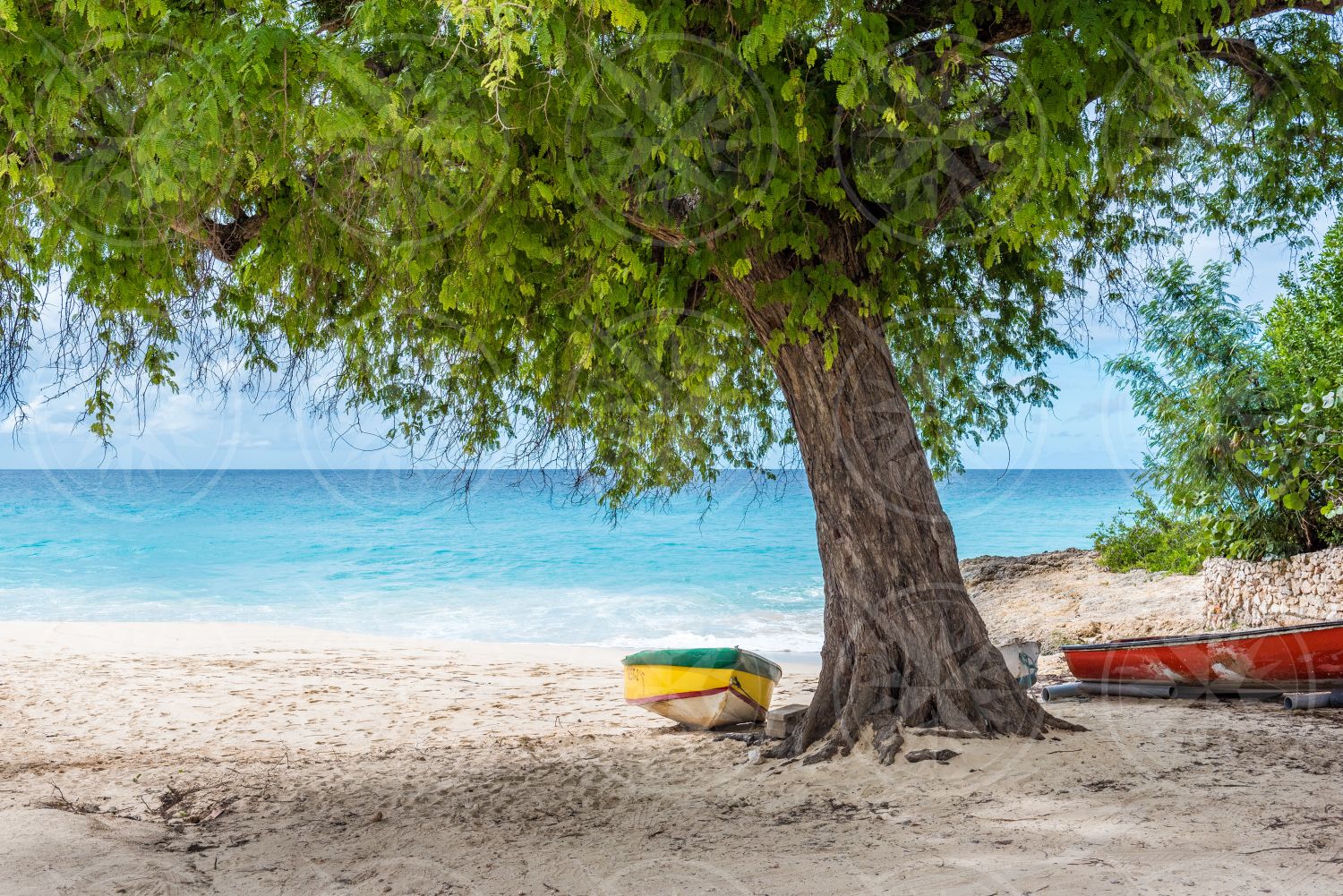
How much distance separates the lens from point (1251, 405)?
10008 millimetres

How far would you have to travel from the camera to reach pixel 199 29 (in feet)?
12.7

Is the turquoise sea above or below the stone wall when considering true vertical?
below

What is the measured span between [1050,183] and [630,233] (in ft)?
6.69

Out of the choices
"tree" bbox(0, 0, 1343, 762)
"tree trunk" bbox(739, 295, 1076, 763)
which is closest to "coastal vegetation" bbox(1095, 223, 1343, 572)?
"tree" bbox(0, 0, 1343, 762)

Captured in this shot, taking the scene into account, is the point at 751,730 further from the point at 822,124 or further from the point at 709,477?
the point at 822,124

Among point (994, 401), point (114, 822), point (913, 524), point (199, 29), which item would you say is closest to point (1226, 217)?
point (994, 401)

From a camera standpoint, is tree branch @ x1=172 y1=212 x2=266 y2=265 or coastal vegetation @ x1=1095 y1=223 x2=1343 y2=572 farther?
coastal vegetation @ x1=1095 y1=223 x2=1343 y2=572

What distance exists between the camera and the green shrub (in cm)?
1410

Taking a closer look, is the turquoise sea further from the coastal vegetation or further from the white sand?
the coastal vegetation

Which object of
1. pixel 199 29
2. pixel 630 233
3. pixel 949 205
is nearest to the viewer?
pixel 199 29

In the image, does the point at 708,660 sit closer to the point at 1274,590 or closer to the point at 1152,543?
the point at 1274,590

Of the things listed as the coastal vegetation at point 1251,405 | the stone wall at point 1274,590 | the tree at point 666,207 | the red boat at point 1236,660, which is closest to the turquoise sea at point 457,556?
the tree at point 666,207

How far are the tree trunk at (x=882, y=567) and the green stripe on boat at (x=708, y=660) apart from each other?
3.27 ft

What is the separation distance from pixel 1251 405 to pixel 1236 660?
4.41 meters
